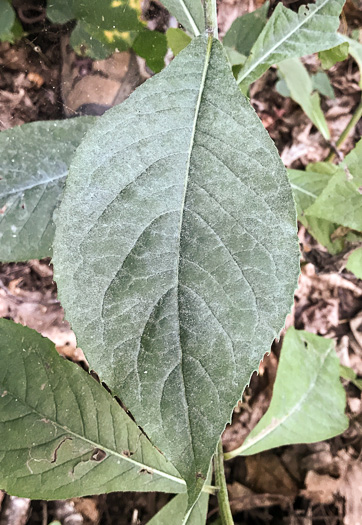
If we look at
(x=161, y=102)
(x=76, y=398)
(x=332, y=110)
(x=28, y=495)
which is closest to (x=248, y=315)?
(x=161, y=102)

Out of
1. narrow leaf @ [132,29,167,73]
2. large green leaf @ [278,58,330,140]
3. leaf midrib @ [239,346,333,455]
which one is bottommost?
leaf midrib @ [239,346,333,455]

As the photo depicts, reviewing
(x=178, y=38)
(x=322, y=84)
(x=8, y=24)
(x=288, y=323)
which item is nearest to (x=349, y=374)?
(x=288, y=323)

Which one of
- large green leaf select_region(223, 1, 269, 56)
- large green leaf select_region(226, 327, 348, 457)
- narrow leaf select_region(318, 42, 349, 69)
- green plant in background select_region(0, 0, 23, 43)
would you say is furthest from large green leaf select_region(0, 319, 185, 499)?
large green leaf select_region(223, 1, 269, 56)

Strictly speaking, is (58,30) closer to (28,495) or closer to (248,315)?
(248,315)

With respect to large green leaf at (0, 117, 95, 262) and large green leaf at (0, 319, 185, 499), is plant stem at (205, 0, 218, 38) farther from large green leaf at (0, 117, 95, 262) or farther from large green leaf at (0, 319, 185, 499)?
large green leaf at (0, 319, 185, 499)

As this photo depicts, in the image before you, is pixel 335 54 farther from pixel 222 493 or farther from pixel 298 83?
pixel 222 493
